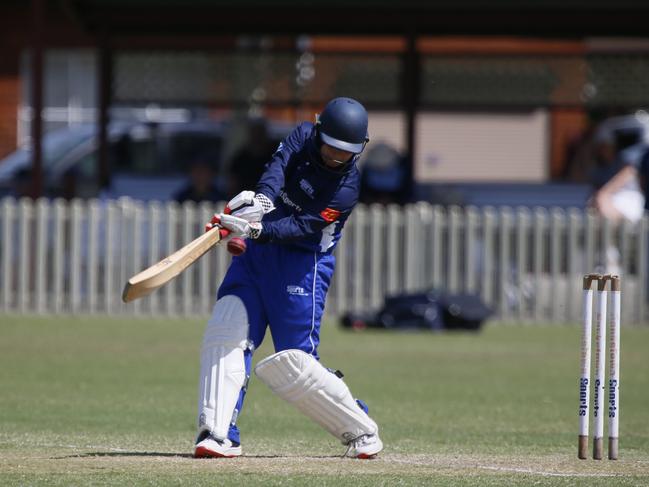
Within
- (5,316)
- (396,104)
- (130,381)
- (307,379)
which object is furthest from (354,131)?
(396,104)

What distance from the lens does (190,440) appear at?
9156mm

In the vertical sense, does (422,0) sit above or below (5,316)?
above

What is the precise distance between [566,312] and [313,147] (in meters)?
12.0

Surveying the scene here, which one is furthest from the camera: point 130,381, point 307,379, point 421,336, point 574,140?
point 574,140

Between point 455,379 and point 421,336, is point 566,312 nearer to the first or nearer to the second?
point 421,336

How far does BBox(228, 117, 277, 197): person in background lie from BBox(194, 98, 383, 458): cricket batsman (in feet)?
38.8

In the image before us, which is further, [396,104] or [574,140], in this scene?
[574,140]

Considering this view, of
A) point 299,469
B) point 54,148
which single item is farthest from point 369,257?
point 299,469

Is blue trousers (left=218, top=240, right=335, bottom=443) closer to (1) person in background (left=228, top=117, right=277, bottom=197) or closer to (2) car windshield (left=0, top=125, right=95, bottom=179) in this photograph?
(1) person in background (left=228, top=117, right=277, bottom=197)

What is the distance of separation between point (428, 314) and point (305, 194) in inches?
389

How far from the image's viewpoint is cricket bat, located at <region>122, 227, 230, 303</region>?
7.37 meters

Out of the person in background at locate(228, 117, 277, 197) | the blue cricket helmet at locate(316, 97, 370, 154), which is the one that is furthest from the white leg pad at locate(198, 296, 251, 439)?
the person in background at locate(228, 117, 277, 197)

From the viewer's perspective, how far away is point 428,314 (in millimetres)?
17906

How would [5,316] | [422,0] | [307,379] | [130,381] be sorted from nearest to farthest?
→ [307,379] → [130,381] → [5,316] → [422,0]
